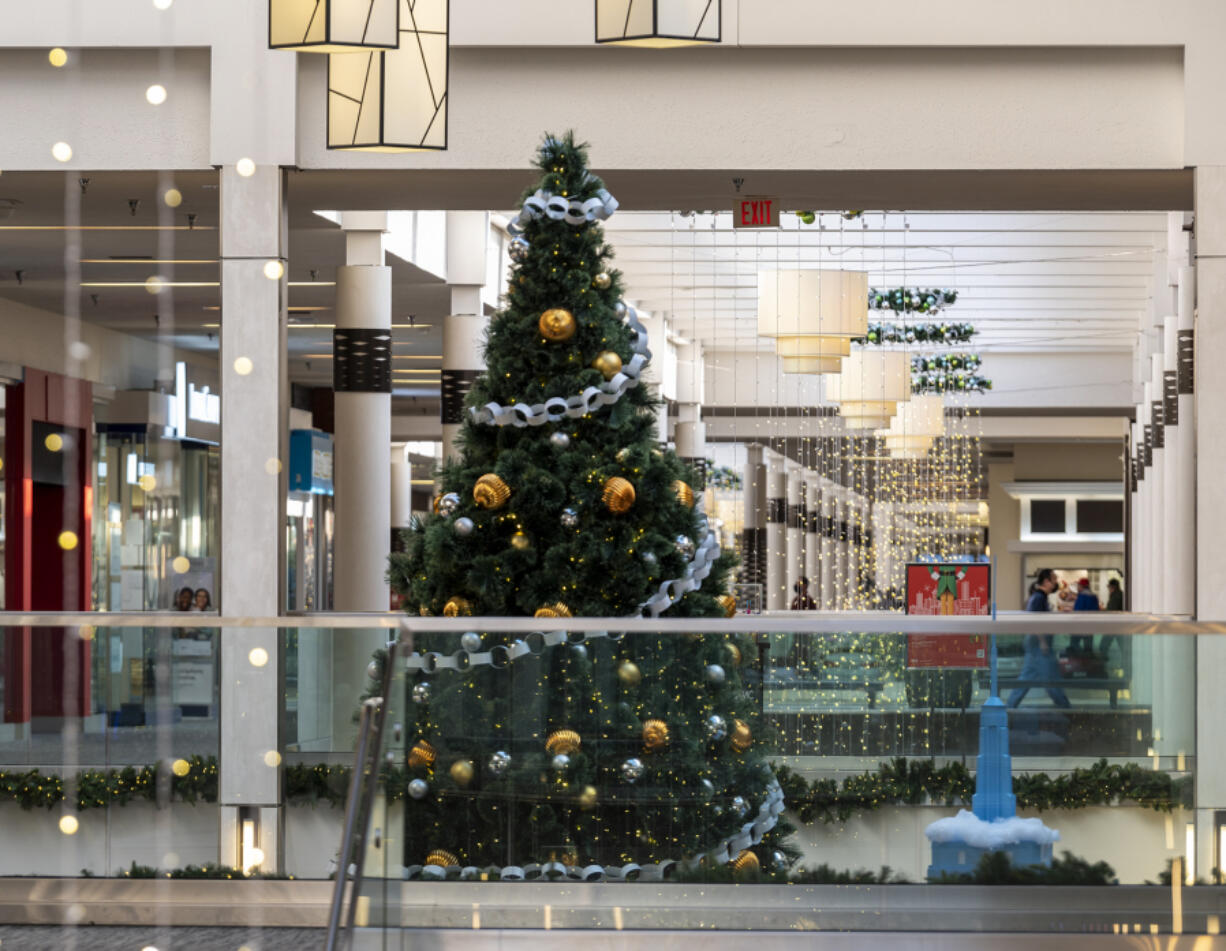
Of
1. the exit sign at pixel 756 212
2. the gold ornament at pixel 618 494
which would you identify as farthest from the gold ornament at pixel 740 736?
the exit sign at pixel 756 212

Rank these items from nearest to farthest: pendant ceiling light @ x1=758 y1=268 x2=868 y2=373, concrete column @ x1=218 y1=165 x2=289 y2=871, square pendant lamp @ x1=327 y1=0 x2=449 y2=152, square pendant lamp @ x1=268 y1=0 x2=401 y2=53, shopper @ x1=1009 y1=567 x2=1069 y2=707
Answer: square pendant lamp @ x1=268 y1=0 x2=401 y2=53, shopper @ x1=1009 y1=567 x2=1069 y2=707, square pendant lamp @ x1=327 y1=0 x2=449 y2=152, concrete column @ x1=218 y1=165 x2=289 y2=871, pendant ceiling light @ x1=758 y1=268 x2=868 y2=373

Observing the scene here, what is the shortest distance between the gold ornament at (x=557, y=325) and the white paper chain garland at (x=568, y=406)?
0.74 ft

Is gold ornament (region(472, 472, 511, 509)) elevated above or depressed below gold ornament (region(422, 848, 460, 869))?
above

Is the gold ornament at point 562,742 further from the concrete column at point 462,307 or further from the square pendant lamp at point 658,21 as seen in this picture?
the concrete column at point 462,307

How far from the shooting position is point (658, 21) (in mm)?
5641

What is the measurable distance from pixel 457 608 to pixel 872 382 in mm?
10208

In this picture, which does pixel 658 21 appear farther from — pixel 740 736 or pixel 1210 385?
pixel 1210 385

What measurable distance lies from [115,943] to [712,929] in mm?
2691

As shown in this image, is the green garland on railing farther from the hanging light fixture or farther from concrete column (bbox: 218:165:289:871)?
the hanging light fixture

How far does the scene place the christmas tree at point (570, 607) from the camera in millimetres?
6043

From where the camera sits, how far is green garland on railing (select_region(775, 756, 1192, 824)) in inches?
244

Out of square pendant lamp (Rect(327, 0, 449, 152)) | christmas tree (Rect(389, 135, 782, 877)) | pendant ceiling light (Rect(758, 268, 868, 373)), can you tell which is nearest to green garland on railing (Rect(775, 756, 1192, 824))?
christmas tree (Rect(389, 135, 782, 877))

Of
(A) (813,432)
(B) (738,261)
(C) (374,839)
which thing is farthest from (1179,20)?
(A) (813,432)

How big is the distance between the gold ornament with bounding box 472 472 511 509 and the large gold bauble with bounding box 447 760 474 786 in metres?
0.99
